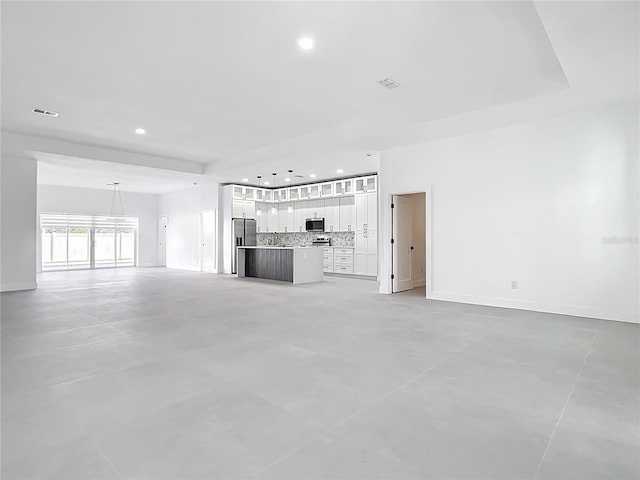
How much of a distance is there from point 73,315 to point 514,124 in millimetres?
7442

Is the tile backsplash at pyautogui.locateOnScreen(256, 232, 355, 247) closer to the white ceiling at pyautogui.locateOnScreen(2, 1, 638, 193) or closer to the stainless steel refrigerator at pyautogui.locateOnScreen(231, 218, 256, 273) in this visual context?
the stainless steel refrigerator at pyautogui.locateOnScreen(231, 218, 256, 273)

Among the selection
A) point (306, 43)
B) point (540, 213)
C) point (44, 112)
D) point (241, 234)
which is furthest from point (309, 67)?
point (241, 234)

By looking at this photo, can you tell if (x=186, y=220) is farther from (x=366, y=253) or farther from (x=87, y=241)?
(x=366, y=253)

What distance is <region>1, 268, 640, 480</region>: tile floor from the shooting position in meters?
1.78

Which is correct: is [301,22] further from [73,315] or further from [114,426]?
[73,315]

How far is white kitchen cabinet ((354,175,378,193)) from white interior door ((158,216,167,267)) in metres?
8.99

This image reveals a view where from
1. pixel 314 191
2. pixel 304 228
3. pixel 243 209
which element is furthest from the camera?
pixel 304 228

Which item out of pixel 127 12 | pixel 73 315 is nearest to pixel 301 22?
pixel 127 12

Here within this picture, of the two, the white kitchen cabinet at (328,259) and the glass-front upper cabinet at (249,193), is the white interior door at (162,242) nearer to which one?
the glass-front upper cabinet at (249,193)

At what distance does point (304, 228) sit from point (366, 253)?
278 centimetres

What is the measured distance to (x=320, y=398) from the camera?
2.50 metres

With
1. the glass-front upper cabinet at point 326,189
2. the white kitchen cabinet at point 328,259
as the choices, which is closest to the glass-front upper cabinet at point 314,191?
the glass-front upper cabinet at point 326,189

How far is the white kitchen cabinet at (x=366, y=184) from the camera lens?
10443mm

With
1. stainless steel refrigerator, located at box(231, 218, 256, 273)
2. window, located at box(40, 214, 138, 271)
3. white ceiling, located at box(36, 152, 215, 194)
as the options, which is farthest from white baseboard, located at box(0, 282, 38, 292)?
window, located at box(40, 214, 138, 271)
